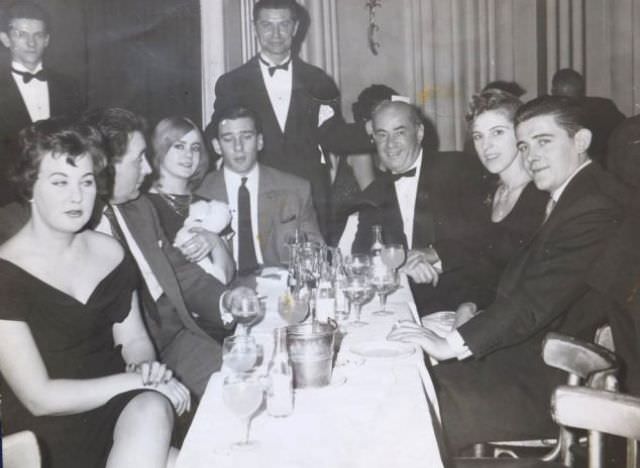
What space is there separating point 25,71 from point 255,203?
50.1 inches

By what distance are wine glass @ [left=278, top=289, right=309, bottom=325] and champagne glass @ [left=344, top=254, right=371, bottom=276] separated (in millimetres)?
324

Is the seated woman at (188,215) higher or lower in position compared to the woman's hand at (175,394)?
higher

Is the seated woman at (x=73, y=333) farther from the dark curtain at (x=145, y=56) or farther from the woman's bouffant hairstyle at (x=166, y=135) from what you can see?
the dark curtain at (x=145, y=56)

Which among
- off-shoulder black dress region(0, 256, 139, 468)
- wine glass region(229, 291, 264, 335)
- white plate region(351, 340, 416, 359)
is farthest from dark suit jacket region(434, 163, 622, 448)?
off-shoulder black dress region(0, 256, 139, 468)

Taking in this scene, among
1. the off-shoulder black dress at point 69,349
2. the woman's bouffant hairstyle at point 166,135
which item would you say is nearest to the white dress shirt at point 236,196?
the woman's bouffant hairstyle at point 166,135

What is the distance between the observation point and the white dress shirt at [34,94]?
2.28m

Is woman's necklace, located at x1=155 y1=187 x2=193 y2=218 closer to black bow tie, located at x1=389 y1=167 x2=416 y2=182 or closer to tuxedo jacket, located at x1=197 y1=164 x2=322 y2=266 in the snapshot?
tuxedo jacket, located at x1=197 y1=164 x2=322 y2=266

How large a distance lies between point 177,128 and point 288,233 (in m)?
0.78

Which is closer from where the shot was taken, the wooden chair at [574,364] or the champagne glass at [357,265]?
the wooden chair at [574,364]

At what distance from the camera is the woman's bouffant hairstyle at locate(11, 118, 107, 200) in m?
1.67

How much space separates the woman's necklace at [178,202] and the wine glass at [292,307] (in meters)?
1.31

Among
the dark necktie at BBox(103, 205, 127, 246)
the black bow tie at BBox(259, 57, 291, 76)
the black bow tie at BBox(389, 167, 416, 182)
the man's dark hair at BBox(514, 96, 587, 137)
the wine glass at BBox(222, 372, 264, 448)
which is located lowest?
Result: the wine glass at BBox(222, 372, 264, 448)

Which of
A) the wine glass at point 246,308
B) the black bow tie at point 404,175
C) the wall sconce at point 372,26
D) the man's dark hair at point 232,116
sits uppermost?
the wall sconce at point 372,26

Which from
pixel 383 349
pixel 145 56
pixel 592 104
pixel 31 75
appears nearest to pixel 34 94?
pixel 31 75
